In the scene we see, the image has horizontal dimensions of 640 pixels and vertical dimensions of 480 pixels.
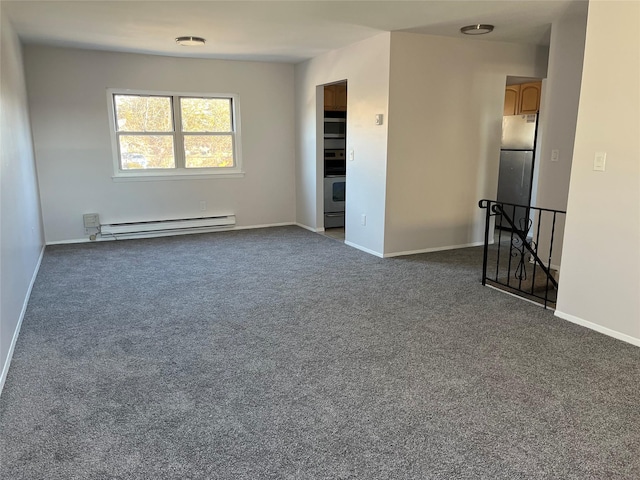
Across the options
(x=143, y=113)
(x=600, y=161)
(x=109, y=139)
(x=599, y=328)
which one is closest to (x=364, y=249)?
(x=599, y=328)

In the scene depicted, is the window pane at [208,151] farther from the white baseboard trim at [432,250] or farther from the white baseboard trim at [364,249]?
the white baseboard trim at [432,250]

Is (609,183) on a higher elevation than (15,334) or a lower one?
higher

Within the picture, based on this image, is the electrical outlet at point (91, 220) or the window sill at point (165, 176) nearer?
the electrical outlet at point (91, 220)

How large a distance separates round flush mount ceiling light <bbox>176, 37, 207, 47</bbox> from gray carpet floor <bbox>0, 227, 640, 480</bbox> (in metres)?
2.61

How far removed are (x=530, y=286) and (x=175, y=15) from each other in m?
3.91

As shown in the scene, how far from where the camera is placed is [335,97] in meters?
6.49

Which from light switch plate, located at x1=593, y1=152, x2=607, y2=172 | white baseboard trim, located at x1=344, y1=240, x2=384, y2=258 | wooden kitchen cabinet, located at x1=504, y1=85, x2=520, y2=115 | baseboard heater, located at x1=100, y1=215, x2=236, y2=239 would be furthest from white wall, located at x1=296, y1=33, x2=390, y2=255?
wooden kitchen cabinet, located at x1=504, y1=85, x2=520, y2=115

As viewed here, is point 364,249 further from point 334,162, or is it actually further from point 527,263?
point 527,263

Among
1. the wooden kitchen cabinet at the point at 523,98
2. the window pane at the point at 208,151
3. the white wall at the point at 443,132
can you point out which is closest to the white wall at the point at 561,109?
the white wall at the point at 443,132

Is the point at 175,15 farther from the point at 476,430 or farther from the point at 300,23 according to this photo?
the point at 476,430

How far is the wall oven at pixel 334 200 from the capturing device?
21.7ft

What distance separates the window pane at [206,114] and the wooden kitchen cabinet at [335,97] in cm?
141

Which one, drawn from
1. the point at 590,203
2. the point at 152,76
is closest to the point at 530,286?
the point at 590,203

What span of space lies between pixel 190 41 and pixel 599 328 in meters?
4.69
